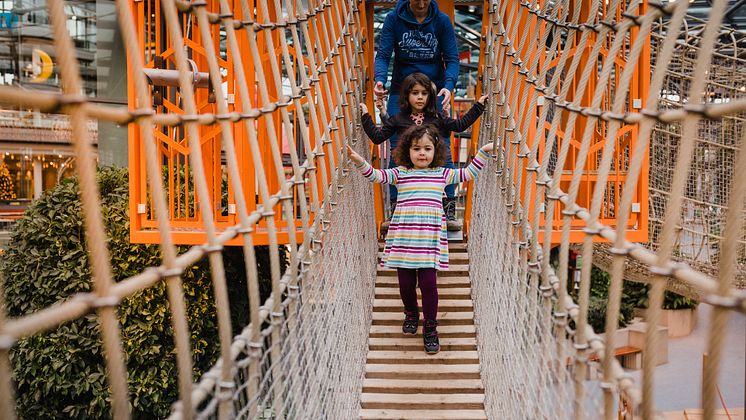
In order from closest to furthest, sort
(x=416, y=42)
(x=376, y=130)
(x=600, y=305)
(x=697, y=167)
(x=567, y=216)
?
(x=567, y=216) → (x=376, y=130) → (x=416, y=42) → (x=697, y=167) → (x=600, y=305)

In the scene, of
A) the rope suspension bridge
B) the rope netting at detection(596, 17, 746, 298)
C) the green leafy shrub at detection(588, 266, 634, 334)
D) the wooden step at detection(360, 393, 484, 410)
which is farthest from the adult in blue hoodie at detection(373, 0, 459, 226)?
the green leafy shrub at detection(588, 266, 634, 334)

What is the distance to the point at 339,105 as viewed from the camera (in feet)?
7.77

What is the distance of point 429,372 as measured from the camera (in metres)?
2.34

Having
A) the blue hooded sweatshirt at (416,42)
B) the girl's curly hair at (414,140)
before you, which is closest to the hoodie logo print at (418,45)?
the blue hooded sweatshirt at (416,42)

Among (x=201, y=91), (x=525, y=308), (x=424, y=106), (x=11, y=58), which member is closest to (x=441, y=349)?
(x=525, y=308)

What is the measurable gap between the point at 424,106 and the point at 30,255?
75.5 inches

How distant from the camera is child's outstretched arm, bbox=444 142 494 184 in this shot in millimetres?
2346

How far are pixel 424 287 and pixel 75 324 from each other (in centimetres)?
169

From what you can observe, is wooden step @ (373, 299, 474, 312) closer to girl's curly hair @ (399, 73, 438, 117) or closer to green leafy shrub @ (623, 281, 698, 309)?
girl's curly hair @ (399, 73, 438, 117)

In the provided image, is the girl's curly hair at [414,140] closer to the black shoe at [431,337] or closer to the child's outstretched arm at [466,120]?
the child's outstretched arm at [466,120]

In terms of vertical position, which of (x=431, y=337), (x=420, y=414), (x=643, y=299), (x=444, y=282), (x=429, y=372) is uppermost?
(x=444, y=282)

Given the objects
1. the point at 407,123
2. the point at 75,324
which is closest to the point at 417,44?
the point at 407,123

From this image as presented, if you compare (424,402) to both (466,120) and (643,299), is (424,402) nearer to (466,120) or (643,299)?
(466,120)

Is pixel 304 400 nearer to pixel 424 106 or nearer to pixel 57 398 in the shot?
pixel 424 106
